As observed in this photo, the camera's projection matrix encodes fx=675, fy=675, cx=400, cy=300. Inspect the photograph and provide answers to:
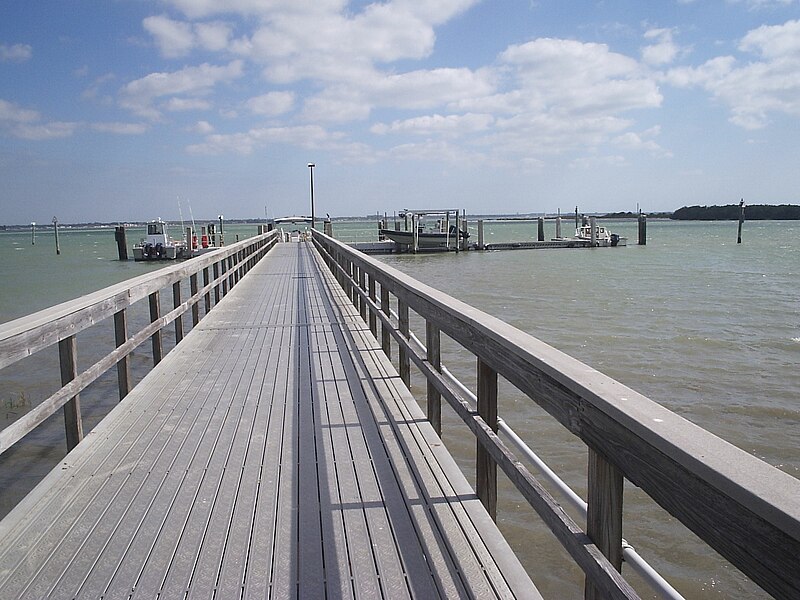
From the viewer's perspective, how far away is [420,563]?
8.00 ft

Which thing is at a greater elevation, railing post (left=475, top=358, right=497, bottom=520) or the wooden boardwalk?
railing post (left=475, top=358, right=497, bottom=520)

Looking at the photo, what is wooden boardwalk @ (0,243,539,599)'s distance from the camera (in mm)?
2344

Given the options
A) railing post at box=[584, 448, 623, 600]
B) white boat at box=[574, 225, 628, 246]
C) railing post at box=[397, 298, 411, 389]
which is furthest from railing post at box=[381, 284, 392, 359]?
white boat at box=[574, 225, 628, 246]

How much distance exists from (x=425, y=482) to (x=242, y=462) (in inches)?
38.9

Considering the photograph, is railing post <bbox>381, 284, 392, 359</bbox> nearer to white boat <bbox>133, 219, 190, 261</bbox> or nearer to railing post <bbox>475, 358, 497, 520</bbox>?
railing post <bbox>475, 358, 497, 520</bbox>

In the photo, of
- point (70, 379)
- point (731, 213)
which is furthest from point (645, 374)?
point (731, 213)

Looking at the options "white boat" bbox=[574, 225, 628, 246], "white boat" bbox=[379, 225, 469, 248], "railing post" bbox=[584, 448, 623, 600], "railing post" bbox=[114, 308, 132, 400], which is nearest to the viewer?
"railing post" bbox=[584, 448, 623, 600]

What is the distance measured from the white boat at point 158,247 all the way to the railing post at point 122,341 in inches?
1316

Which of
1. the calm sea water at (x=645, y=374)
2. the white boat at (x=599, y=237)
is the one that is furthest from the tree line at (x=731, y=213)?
the calm sea water at (x=645, y=374)

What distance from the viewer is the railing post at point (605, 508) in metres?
1.65

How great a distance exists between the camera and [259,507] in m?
2.93

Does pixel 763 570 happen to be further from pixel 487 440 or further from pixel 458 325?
pixel 458 325

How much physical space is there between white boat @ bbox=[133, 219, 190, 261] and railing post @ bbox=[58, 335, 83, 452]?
34.5m

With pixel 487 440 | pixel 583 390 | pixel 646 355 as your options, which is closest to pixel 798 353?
pixel 646 355
